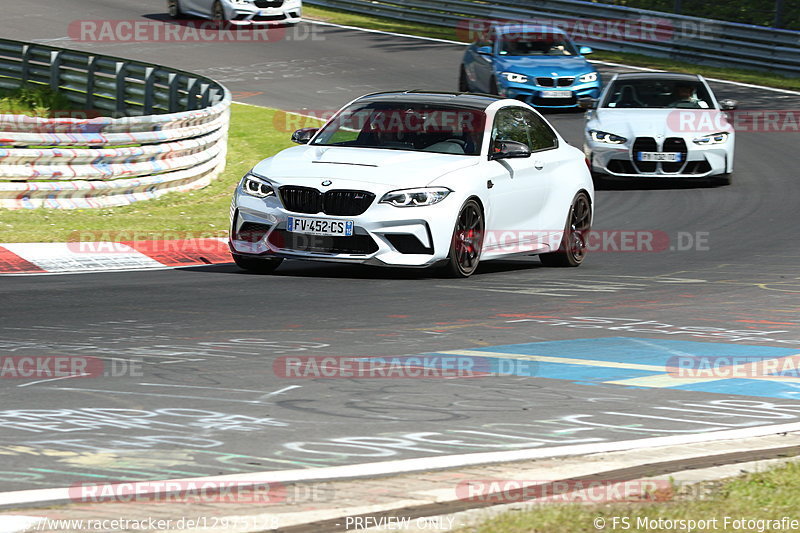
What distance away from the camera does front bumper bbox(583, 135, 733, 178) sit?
19.7 metres

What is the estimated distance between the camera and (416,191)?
1170 centimetres

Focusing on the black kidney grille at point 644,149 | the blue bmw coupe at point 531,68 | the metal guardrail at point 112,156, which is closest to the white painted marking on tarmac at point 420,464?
the metal guardrail at point 112,156

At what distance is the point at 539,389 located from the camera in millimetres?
7418

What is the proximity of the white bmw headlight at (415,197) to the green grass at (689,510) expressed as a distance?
641cm

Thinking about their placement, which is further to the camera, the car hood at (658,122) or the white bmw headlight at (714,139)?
the white bmw headlight at (714,139)

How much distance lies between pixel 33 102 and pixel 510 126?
17577 mm

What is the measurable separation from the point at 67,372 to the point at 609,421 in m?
2.82

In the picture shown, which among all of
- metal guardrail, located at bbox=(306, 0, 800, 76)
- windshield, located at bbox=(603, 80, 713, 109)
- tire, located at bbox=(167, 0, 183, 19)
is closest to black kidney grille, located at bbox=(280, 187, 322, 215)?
windshield, located at bbox=(603, 80, 713, 109)

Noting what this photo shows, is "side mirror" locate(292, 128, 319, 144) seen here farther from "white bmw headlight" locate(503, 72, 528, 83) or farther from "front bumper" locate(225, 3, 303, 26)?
"front bumper" locate(225, 3, 303, 26)

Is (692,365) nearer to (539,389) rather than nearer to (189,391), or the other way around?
(539,389)

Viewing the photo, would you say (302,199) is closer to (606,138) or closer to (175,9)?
(606,138)

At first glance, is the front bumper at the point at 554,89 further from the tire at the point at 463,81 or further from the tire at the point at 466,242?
the tire at the point at 466,242

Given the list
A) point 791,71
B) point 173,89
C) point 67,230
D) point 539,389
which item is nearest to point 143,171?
point 67,230

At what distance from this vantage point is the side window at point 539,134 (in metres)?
13.6
